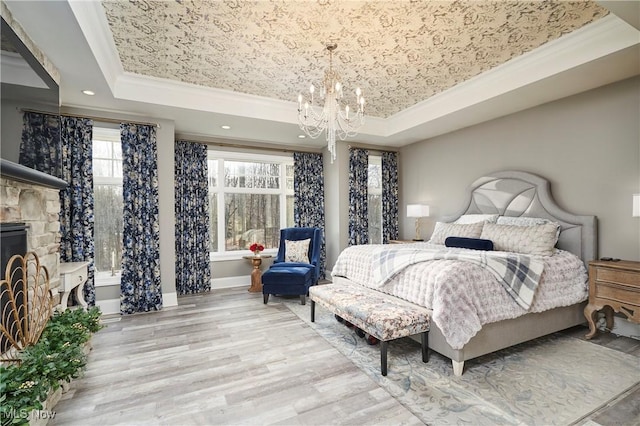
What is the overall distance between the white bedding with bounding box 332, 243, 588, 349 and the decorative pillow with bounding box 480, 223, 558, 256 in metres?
0.14

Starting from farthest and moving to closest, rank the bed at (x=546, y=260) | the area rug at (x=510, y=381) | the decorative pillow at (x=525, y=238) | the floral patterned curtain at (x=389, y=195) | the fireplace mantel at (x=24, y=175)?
the floral patterned curtain at (x=389, y=195) → the decorative pillow at (x=525, y=238) → the bed at (x=546, y=260) → the area rug at (x=510, y=381) → the fireplace mantel at (x=24, y=175)

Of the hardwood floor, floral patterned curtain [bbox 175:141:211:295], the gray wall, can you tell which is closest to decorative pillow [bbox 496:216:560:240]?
the gray wall

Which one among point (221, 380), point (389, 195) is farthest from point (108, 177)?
point (389, 195)

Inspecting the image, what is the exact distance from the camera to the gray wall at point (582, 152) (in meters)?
3.04

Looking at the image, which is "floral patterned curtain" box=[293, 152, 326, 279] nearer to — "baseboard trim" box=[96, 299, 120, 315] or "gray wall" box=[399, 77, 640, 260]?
"gray wall" box=[399, 77, 640, 260]

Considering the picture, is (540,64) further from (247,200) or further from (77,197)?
(77,197)

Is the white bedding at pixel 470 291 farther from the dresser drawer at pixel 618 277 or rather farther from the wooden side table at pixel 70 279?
the wooden side table at pixel 70 279

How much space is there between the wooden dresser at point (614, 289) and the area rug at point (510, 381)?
339 millimetres

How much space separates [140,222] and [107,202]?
2.52ft

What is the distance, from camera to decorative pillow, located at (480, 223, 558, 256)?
314cm

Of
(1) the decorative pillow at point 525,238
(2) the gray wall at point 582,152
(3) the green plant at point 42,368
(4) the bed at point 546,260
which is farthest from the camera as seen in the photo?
(1) the decorative pillow at point 525,238

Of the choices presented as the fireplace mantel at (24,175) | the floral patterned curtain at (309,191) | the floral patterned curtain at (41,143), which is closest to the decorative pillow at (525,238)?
the floral patterned curtain at (309,191)

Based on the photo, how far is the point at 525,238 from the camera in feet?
10.8

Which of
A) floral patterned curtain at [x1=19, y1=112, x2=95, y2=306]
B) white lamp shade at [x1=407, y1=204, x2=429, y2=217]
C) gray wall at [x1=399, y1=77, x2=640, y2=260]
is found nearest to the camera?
gray wall at [x1=399, y1=77, x2=640, y2=260]
